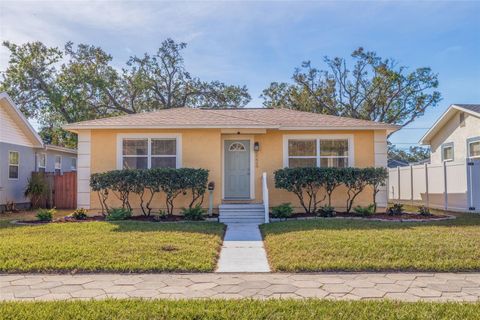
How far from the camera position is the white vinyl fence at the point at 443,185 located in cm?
1260

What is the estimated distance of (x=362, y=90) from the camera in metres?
30.7

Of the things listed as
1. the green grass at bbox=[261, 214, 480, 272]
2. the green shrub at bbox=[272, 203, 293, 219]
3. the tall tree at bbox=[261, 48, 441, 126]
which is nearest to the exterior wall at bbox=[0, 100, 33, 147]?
the green shrub at bbox=[272, 203, 293, 219]

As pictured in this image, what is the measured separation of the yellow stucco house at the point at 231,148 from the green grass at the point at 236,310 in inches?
301

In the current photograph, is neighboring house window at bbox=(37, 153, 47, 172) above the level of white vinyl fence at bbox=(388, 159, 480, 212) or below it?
above

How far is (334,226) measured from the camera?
877 centimetres

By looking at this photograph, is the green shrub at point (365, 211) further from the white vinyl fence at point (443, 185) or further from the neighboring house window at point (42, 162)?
the neighboring house window at point (42, 162)

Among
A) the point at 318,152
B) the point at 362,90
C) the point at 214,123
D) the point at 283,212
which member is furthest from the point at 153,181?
the point at 362,90

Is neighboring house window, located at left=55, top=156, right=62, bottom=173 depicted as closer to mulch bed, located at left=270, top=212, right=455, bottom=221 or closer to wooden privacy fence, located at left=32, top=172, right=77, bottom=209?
wooden privacy fence, located at left=32, top=172, right=77, bottom=209

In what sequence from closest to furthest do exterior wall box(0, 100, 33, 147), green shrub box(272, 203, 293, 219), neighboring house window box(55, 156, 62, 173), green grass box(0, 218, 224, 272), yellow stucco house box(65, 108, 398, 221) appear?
green grass box(0, 218, 224, 272), green shrub box(272, 203, 293, 219), yellow stucco house box(65, 108, 398, 221), exterior wall box(0, 100, 33, 147), neighboring house window box(55, 156, 62, 173)

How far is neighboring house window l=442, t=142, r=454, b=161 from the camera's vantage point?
56.6ft

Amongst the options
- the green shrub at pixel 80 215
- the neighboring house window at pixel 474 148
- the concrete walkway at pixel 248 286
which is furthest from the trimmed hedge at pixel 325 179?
the neighboring house window at pixel 474 148

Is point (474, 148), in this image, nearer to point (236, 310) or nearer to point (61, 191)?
point (236, 310)

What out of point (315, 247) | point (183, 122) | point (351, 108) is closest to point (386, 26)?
point (183, 122)

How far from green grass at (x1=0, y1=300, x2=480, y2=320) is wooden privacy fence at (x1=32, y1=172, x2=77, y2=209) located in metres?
12.7
